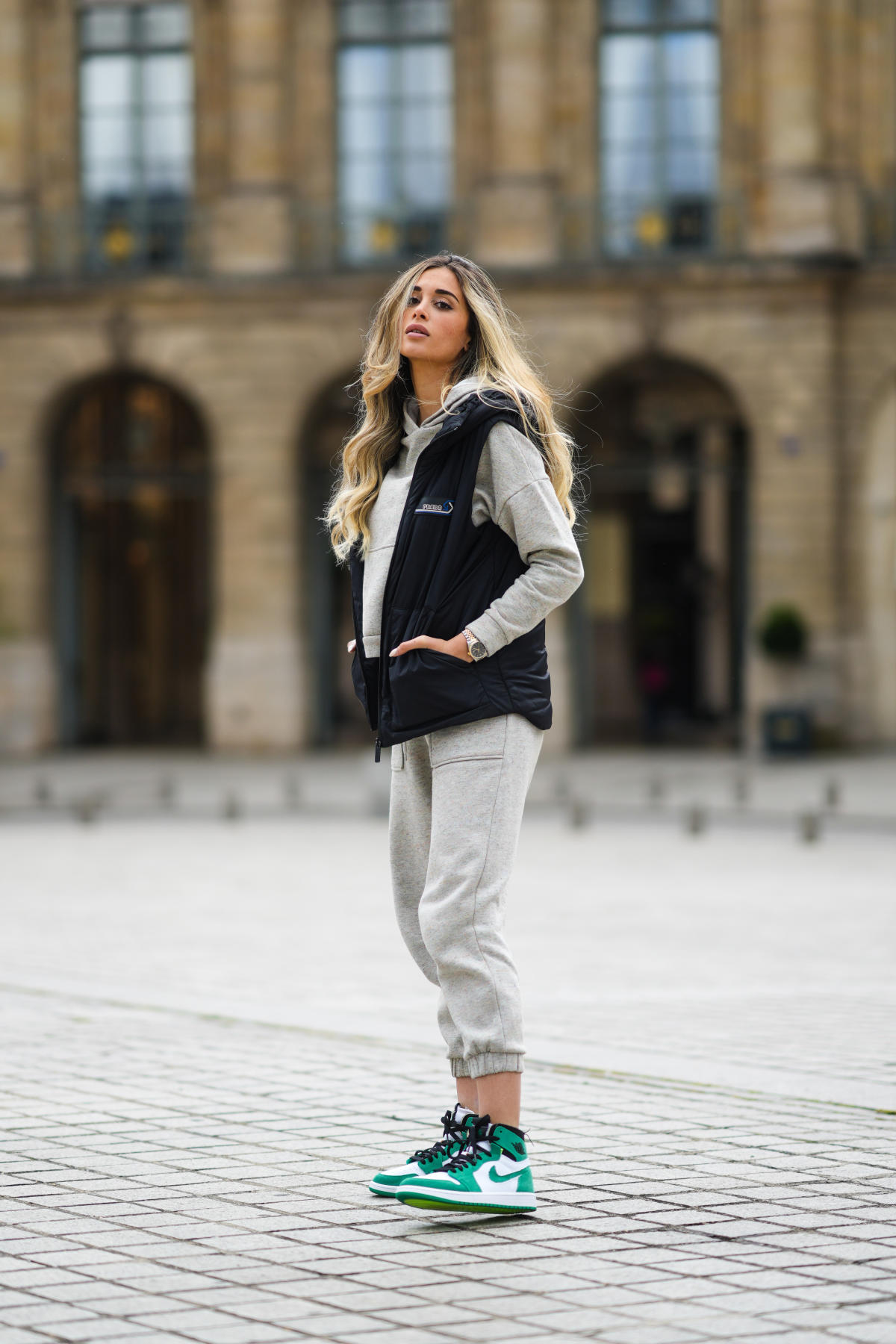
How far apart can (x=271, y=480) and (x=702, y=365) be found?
19.0ft

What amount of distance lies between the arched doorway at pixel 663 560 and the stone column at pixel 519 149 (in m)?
2.06

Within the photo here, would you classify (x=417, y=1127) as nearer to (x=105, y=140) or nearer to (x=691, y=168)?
(x=691, y=168)

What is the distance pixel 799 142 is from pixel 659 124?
1.98 metres

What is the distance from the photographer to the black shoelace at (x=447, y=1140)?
17.2 ft

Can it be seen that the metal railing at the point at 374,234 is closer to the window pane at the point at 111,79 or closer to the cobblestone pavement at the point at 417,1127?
the window pane at the point at 111,79

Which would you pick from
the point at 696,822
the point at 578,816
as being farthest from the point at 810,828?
the point at 578,816

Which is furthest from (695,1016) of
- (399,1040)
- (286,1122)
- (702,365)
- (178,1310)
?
(702,365)

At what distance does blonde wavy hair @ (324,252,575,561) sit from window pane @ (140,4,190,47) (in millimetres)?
26241

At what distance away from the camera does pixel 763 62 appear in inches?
1129

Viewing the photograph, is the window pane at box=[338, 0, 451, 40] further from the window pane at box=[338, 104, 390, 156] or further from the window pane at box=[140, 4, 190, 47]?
→ the window pane at box=[140, 4, 190, 47]

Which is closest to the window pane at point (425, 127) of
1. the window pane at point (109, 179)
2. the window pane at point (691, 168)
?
the window pane at point (691, 168)

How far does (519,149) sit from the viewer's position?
29.2m

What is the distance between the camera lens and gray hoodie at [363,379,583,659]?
5.25 metres

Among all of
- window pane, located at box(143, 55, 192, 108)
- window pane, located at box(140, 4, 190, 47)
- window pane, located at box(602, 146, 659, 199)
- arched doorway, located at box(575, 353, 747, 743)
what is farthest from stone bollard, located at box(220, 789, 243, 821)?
window pane, located at box(140, 4, 190, 47)
